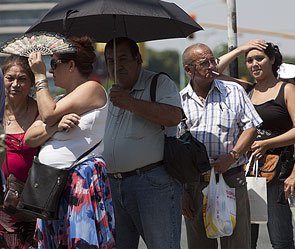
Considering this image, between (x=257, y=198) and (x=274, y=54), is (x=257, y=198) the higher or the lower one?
the lower one

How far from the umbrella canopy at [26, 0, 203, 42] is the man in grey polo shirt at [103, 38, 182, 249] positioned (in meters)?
0.27

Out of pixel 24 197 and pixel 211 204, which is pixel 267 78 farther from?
pixel 24 197

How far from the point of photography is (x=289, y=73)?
26.7ft

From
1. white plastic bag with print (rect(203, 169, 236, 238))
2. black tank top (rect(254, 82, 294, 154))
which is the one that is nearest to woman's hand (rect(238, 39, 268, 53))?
black tank top (rect(254, 82, 294, 154))

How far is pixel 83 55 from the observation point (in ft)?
19.5

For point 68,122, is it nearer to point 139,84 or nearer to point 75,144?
point 75,144

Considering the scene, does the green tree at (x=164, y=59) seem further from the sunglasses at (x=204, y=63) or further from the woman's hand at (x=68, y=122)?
the woman's hand at (x=68, y=122)

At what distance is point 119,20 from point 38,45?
1232 mm

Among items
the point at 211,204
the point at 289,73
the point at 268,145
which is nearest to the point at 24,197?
the point at 211,204

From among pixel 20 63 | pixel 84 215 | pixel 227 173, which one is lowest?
pixel 227 173

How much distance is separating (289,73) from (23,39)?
2.89 m

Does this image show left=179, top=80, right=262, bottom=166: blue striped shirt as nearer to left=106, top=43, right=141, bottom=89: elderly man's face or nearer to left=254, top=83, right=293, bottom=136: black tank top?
left=254, top=83, right=293, bottom=136: black tank top

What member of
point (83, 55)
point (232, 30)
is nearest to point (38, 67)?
point (83, 55)

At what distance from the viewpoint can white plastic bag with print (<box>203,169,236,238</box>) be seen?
6.91 meters
